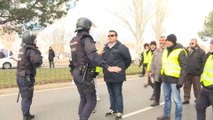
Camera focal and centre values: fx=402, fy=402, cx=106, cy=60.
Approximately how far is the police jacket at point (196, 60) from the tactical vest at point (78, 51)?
4.82 metres

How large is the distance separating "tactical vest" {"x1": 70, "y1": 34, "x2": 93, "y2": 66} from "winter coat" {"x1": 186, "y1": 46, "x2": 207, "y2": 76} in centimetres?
482

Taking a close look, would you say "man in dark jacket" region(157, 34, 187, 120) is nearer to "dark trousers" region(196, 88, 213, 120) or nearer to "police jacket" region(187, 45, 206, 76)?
"dark trousers" region(196, 88, 213, 120)

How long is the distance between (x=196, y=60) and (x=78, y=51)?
4.99 meters

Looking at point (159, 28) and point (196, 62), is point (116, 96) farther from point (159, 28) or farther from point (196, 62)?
point (159, 28)

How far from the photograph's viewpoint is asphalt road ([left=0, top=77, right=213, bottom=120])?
347 inches

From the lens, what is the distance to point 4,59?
111 feet

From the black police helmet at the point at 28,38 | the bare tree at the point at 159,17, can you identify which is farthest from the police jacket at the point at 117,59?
the bare tree at the point at 159,17

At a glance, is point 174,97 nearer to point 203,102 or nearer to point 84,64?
point 203,102

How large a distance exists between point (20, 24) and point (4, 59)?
13231 mm

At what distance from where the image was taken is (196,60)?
1092 centimetres

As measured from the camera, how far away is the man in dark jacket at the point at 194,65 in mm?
10797

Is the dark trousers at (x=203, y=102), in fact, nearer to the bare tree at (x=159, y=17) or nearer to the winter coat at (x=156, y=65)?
the winter coat at (x=156, y=65)

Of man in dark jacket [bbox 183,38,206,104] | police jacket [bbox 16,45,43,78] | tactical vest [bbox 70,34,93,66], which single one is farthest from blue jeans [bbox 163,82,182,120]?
man in dark jacket [bbox 183,38,206,104]

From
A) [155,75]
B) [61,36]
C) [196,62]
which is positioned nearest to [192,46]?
[196,62]
